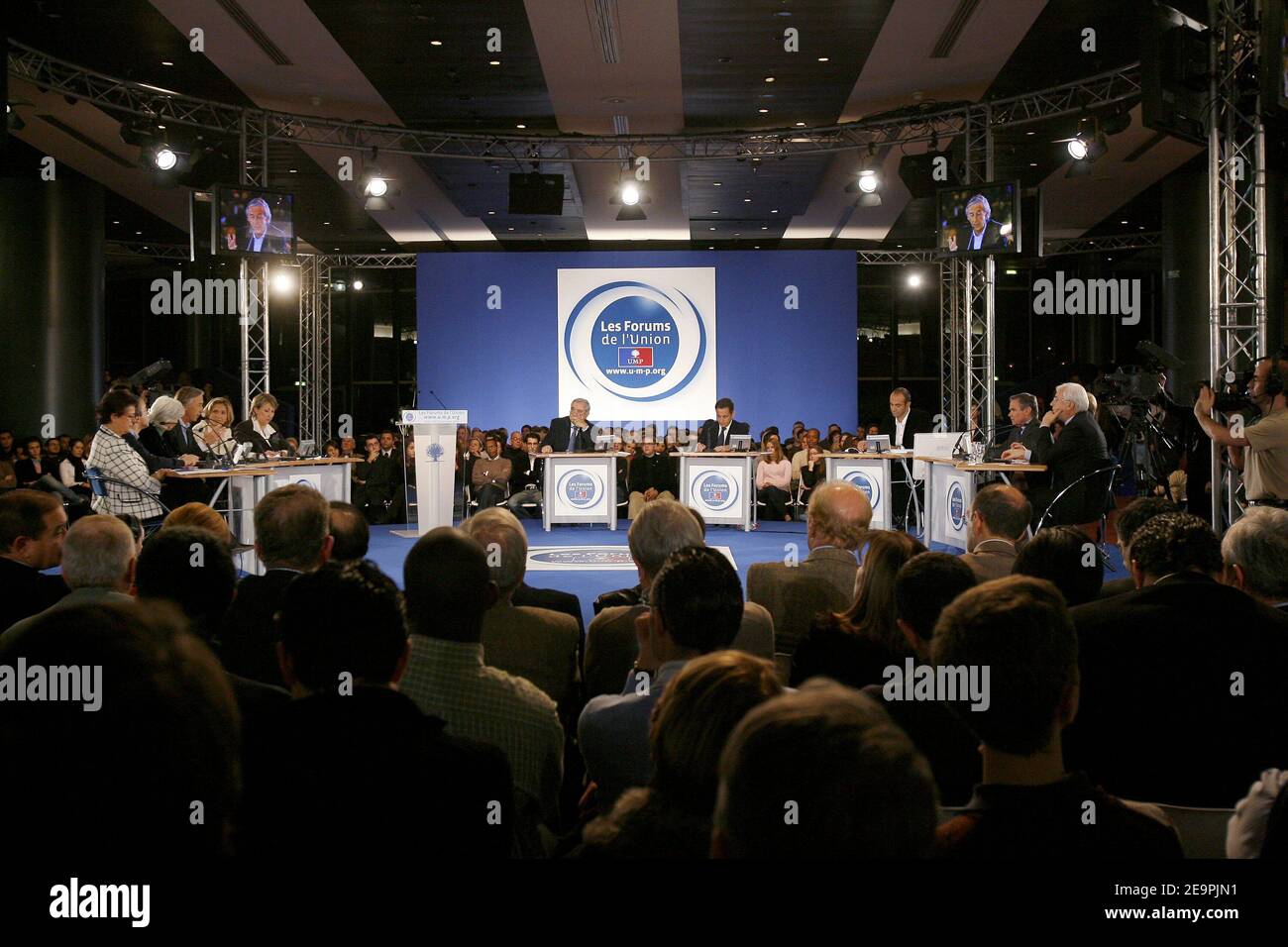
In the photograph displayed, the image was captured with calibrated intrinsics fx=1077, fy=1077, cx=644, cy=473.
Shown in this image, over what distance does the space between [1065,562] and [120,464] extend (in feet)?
17.7

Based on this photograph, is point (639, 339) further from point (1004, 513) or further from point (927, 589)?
point (927, 589)

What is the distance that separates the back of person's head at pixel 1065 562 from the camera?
297cm

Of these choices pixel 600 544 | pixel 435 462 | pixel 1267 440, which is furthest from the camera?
pixel 600 544

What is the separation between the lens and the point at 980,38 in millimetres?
8641

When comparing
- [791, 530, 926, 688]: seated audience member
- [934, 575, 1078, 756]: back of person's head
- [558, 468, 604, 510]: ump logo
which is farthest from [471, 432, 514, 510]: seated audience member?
[934, 575, 1078, 756]: back of person's head

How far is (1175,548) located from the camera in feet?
8.57

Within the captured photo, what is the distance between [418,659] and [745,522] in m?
9.62

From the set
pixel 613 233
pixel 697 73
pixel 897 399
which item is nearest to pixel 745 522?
pixel 897 399

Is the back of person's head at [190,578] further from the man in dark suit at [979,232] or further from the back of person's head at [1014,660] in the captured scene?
the man in dark suit at [979,232]

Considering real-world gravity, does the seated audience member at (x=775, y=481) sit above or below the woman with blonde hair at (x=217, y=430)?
below

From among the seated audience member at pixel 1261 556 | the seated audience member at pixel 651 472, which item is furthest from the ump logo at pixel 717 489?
the seated audience member at pixel 1261 556

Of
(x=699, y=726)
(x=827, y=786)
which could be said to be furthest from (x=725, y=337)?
(x=827, y=786)

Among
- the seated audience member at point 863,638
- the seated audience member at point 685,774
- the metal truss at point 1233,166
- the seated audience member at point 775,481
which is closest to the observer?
the seated audience member at point 685,774

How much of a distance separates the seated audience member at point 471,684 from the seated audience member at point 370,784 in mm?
436
